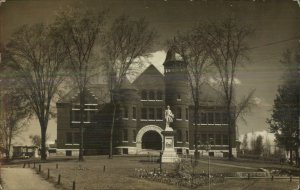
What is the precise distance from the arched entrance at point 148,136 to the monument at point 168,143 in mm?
66

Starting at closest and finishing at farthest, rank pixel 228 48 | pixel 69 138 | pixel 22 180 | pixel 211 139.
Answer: pixel 22 180
pixel 211 139
pixel 69 138
pixel 228 48

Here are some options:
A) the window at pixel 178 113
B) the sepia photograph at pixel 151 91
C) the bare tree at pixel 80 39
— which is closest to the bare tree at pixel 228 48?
the sepia photograph at pixel 151 91

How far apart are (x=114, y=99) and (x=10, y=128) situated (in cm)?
134

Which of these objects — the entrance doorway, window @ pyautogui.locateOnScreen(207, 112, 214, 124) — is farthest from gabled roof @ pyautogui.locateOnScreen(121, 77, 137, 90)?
window @ pyautogui.locateOnScreen(207, 112, 214, 124)

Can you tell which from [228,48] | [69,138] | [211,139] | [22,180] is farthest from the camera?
[228,48]

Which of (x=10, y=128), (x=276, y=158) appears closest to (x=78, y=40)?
(x=10, y=128)

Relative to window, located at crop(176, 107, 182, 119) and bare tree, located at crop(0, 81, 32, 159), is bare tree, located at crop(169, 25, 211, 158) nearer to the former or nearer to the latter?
window, located at crop(176, 107, 182, 119)

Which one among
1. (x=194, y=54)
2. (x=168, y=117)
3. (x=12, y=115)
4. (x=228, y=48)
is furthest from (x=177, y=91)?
(x=12, y=115)

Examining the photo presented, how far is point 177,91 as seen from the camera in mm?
7148

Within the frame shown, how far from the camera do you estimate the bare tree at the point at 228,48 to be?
23.6 ft

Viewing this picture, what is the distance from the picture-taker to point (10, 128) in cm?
702

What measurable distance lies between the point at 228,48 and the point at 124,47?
1.33 metres

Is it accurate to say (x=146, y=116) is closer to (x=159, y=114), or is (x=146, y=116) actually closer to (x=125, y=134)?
(x=159, y=114)

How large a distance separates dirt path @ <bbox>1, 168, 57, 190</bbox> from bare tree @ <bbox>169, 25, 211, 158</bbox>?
85.8 inches
